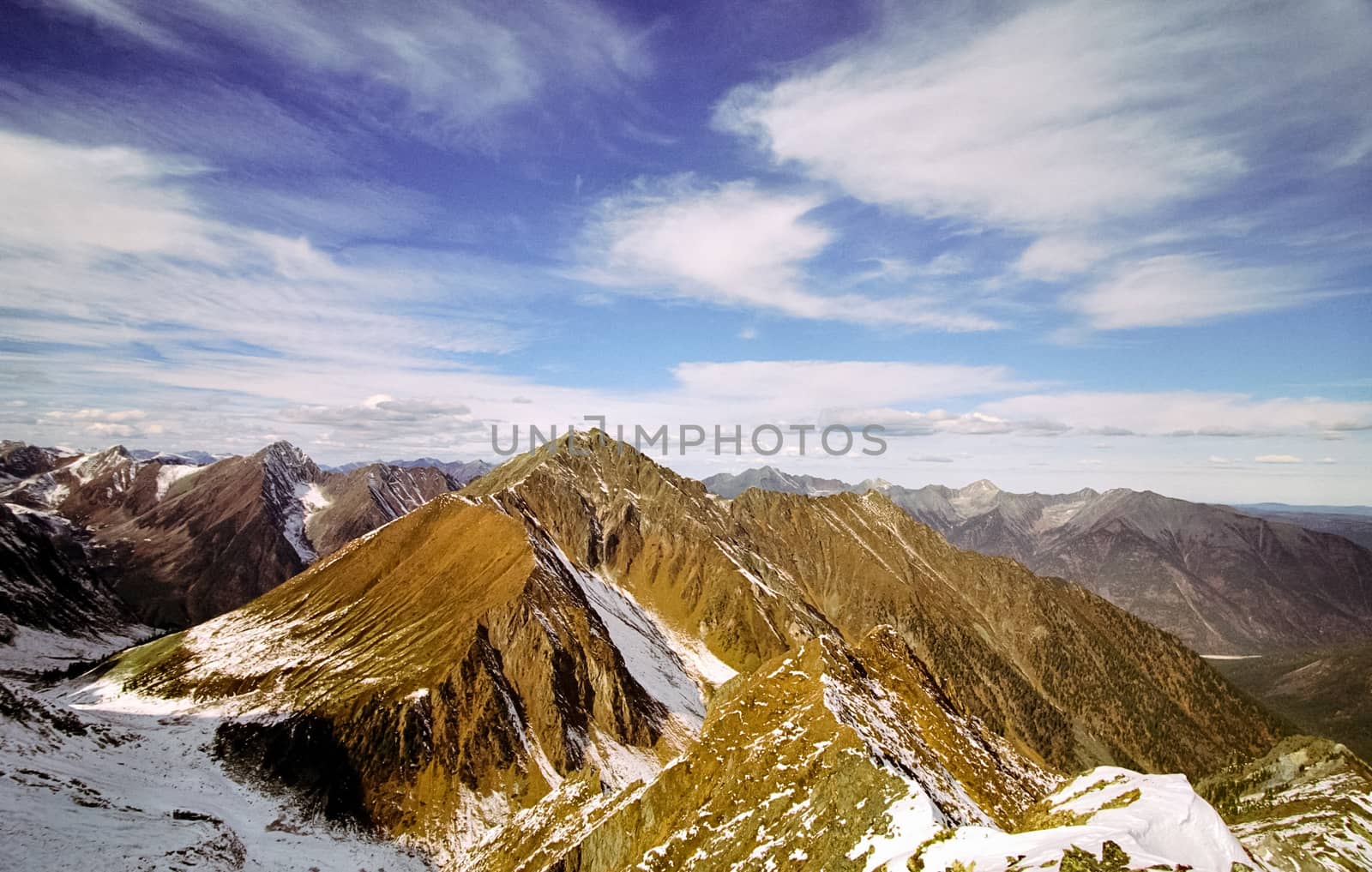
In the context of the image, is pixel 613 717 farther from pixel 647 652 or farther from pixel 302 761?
pixel 302 761

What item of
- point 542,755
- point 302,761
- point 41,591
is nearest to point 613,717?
point 542,755

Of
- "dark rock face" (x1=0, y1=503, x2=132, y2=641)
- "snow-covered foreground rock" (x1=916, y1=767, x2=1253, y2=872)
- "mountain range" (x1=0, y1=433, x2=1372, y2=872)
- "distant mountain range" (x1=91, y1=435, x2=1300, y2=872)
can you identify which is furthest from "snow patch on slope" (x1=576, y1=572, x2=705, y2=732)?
"dark rock face" (x1=0, y1=503, x2=132, y2=641)

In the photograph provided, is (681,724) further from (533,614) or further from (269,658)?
(269,658)

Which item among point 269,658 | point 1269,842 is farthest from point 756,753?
point 269,658

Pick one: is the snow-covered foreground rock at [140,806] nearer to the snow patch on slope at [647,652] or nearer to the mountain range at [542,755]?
the mountain range at [542,755]

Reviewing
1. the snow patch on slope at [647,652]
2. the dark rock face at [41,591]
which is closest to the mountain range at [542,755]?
the snow patch on slope at [647,652]

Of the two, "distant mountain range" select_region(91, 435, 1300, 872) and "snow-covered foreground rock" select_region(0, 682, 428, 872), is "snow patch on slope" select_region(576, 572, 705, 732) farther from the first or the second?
"snow-covered foreground rock" select_region(0, 682, 428, 872)
